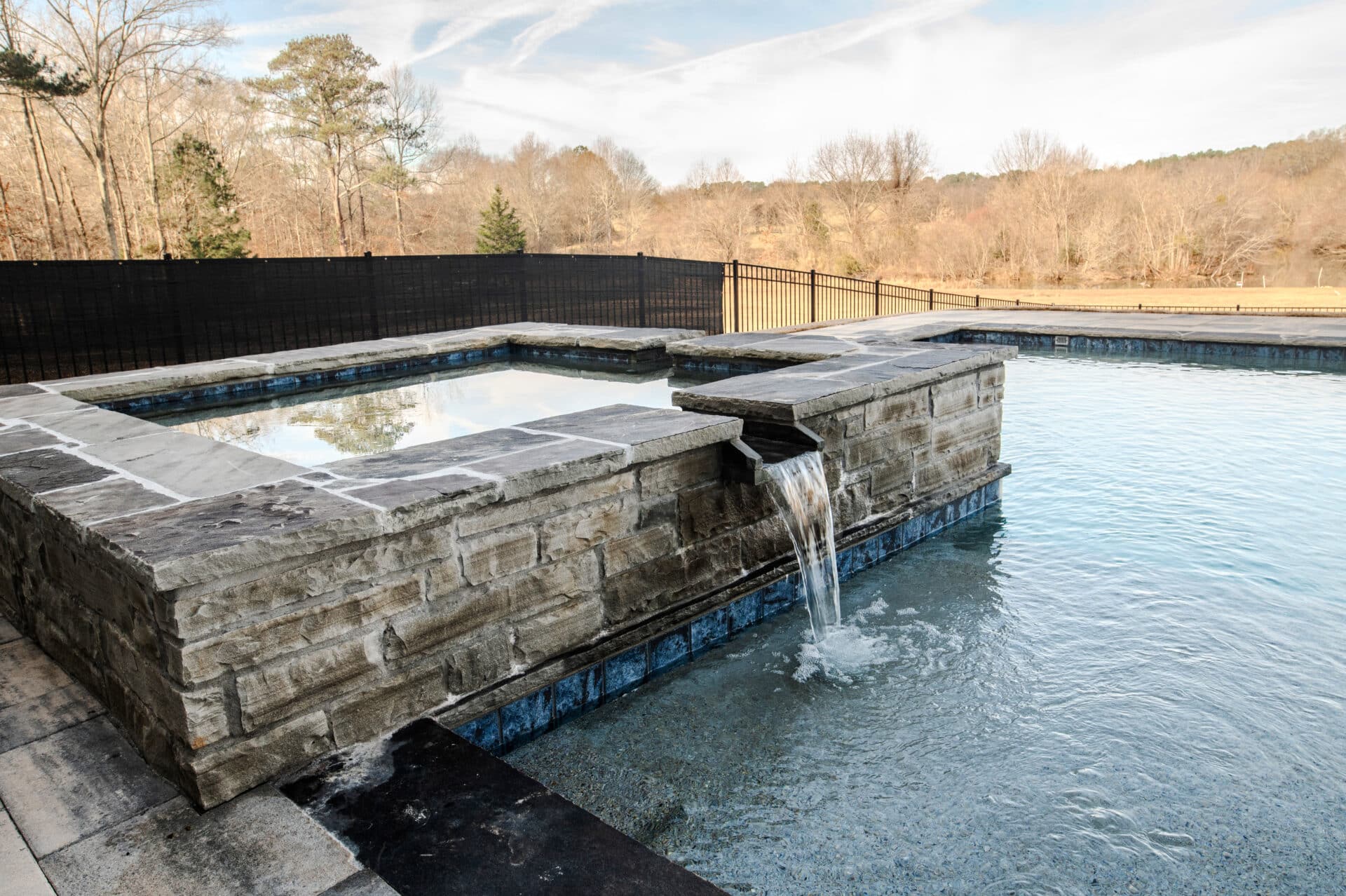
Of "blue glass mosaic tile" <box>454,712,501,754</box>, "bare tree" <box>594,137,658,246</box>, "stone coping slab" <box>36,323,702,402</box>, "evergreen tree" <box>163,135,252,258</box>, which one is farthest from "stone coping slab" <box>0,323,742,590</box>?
"bare tree" <box>594,137,658,246</box>

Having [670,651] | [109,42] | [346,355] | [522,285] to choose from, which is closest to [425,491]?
[670,651]

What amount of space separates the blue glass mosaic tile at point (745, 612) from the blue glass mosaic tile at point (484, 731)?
1.09 metres

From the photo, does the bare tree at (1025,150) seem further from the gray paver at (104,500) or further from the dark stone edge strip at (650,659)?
the gray paver at (104,500)

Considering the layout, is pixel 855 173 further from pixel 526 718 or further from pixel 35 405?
pixel 526 718

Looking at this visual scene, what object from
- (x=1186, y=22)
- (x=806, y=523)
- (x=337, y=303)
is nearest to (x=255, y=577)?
(x=806, y=523)

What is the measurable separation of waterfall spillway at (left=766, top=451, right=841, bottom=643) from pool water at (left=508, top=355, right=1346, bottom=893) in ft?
0.28

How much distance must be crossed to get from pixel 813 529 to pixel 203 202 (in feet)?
74.7

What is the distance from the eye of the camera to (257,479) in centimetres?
261

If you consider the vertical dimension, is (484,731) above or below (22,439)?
below

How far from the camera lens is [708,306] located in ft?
38.4

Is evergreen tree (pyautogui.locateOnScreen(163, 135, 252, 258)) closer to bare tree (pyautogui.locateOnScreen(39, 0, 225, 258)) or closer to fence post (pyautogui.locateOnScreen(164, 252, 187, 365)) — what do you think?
bare tree (pyautogui.locateOnScreen(39, 0, 225, 258))

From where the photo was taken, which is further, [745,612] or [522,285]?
[522,285]

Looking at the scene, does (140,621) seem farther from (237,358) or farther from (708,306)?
(708,306)

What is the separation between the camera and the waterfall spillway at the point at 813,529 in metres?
3.43
